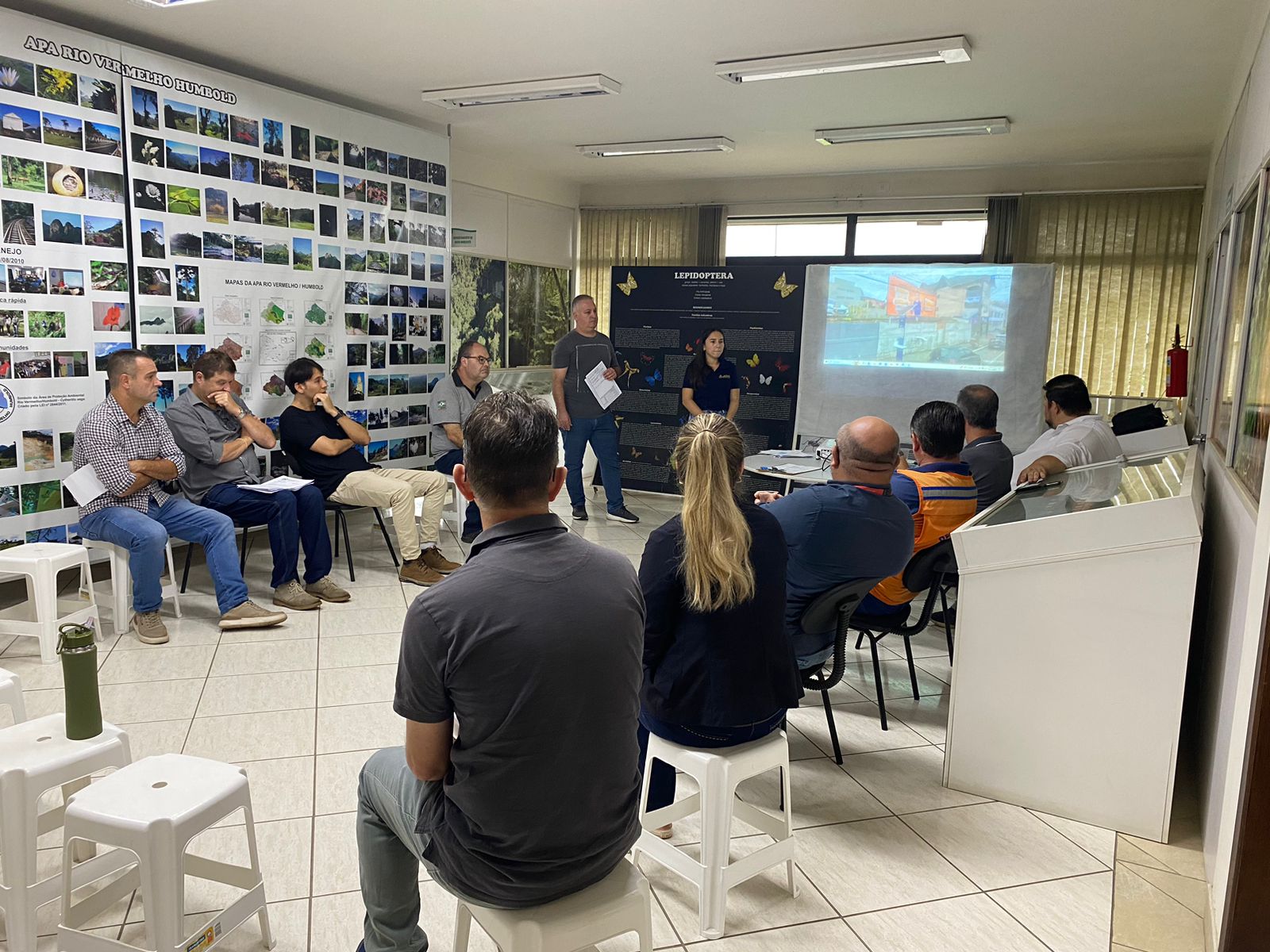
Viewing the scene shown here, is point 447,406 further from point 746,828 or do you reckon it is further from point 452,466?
point 746,828

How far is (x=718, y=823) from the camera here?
7.11 feet

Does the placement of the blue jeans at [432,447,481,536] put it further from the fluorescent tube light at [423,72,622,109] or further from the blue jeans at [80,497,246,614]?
the fluorescent tube light at [423,72,622,109]

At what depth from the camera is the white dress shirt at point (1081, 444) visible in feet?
14.0

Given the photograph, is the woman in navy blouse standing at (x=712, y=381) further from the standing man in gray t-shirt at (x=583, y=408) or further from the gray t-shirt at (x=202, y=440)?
the gray t-shirt at (x=202, y=440)

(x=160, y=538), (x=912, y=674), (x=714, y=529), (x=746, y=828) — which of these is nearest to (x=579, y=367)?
(x=160, y=538)

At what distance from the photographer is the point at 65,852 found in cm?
184

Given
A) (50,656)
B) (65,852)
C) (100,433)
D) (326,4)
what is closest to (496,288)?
(326,4)

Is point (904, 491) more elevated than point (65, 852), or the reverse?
point (904, 491)

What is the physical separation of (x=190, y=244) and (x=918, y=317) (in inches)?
207

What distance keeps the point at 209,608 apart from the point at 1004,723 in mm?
3831

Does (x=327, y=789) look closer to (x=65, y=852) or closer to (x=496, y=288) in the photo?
(x=65, y=852)

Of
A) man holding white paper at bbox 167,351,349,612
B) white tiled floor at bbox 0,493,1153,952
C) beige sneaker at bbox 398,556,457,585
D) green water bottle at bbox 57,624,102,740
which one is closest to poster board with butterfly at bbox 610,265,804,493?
beige sneaker at bbox 398,556,457,585

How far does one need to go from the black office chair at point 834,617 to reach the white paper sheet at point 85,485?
3.29m

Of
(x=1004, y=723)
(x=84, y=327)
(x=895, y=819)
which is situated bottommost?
(x=895, y=819)
